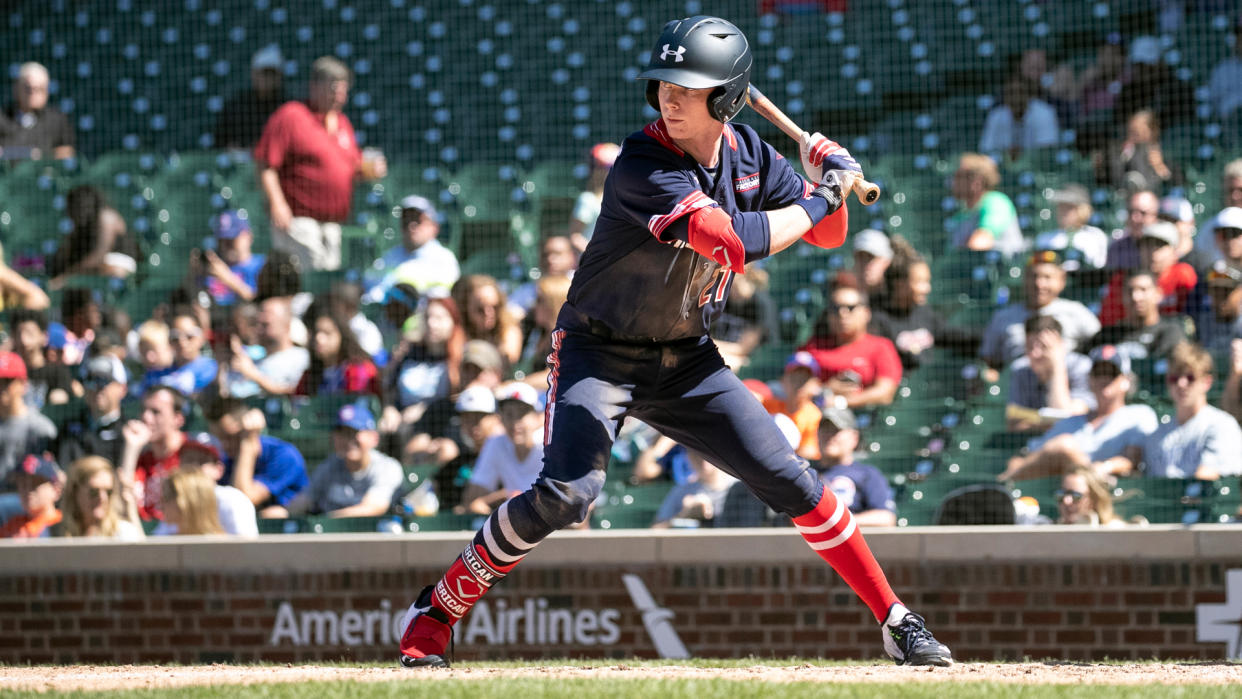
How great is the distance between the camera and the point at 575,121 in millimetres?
11062

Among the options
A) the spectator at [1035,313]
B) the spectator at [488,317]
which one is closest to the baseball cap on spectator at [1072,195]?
the spectator at [1035,313]

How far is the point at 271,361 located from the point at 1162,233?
15.4 feet

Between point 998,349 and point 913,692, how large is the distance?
4317mm

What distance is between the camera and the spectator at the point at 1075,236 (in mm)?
8698

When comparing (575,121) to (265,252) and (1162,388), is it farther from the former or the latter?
(1162,388)

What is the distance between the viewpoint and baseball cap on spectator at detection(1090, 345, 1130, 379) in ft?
23.9

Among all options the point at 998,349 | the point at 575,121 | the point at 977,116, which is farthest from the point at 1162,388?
the point at 575,121

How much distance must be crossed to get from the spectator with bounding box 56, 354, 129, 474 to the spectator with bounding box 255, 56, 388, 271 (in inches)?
67.0

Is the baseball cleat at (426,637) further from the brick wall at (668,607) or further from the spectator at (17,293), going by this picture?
the spectator at (17,293)

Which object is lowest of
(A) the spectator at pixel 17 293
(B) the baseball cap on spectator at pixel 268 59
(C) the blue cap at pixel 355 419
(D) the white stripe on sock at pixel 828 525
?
(D) the white stripe on sock at pixel 828 525

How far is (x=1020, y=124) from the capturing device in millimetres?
10180

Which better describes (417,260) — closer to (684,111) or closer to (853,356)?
(853,356)

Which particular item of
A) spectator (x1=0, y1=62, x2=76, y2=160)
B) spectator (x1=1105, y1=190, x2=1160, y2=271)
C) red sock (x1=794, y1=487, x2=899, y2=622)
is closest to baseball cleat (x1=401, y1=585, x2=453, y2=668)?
red sock (x1=794, y1=487, x2=899, y2=622)

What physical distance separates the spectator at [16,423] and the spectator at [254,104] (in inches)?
124
